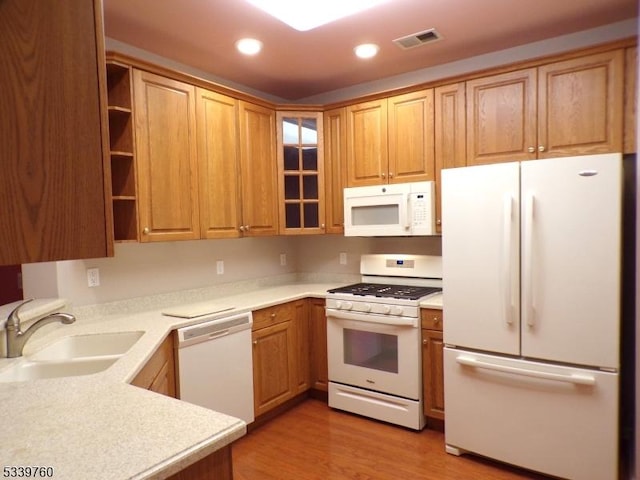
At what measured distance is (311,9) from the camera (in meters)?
2.32

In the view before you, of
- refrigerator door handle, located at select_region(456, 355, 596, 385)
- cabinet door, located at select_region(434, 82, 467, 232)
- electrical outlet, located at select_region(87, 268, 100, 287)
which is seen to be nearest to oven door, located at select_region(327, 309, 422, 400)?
refrigerator door handle, located at select_region(456, 355, 596, 385)

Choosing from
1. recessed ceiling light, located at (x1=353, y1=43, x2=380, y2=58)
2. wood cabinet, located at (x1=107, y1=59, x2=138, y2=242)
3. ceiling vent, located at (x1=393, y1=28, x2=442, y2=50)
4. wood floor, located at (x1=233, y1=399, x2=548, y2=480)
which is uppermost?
ceiling vent, located at (x1=393, y1=28, x2=442, y2=50)

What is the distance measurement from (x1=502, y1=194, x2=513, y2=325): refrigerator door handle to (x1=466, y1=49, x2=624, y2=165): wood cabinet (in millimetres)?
510

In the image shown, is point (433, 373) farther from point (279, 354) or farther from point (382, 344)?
point (279, 354)

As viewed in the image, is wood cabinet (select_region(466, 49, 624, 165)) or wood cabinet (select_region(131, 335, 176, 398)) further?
wood cabinet (select_region(466, 49, 624, 165))

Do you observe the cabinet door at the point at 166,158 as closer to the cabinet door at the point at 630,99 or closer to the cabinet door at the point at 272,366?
the cabinet door at the point at 272,366

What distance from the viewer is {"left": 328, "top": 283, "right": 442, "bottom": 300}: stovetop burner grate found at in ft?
9.52

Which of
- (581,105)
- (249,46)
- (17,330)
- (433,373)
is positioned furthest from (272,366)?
(581,105)

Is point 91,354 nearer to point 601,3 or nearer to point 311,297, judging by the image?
point 311,297

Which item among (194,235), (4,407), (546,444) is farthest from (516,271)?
(4,407)

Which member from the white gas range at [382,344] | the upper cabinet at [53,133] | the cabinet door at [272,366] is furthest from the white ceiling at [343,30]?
the cabinet door at [272,366]

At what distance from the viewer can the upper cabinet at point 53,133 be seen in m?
0.69

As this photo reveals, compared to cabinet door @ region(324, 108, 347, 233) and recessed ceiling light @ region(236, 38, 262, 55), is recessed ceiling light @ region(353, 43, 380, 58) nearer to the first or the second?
cabinet door @ region(324, 108, 347, 233)

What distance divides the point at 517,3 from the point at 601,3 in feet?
1.63
